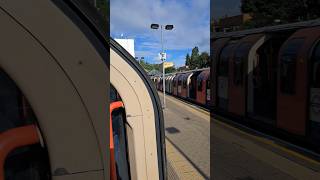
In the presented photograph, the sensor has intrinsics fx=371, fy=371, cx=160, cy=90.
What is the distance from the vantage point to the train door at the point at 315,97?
8172mm

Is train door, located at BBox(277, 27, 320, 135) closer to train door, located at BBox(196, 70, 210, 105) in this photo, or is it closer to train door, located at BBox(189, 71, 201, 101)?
train door, located at BBox(196, 70, 210, 105)

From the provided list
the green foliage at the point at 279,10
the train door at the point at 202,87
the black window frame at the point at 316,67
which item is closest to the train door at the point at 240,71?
the black window frame at the point at 316,67

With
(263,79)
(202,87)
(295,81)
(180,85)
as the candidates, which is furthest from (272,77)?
(180,85)

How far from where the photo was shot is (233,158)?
7801 millimetres

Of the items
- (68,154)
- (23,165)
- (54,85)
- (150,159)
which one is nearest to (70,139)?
(68,154)

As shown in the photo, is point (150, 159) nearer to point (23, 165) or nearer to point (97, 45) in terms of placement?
point (23, 165)

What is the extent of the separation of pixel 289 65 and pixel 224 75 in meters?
5.17

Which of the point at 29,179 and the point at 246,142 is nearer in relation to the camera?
the point at 29,179

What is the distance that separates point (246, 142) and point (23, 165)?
29.0 feet

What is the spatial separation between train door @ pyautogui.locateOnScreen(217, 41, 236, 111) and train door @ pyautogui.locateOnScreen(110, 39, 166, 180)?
40.3 feet

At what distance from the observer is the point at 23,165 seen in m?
1.18

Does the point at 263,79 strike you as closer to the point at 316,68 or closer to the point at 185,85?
the point at 316,68

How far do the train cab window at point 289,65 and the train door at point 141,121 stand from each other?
8070mm

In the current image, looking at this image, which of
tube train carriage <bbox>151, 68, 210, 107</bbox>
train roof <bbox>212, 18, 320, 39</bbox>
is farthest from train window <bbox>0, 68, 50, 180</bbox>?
tube train carriage <bbox>151, 68, 210, 107</bbox>
